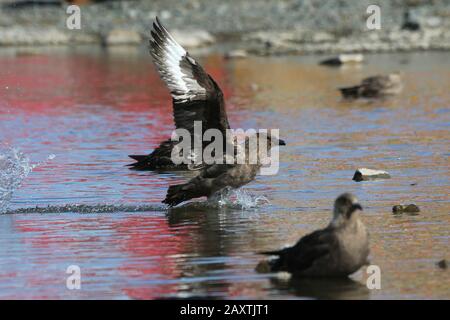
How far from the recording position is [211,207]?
42.6 ft

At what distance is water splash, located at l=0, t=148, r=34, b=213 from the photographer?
43.9ft

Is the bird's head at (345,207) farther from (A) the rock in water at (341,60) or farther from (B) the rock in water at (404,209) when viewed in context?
(A) the rock in water at (341,60)

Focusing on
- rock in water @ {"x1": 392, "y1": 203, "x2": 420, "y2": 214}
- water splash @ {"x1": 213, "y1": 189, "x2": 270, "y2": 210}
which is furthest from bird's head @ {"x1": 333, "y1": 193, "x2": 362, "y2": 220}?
water splash @ {"x1": 213, "y1": 189, "x2": 270, "y2": 210}

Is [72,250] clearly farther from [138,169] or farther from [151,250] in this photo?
[138,169]

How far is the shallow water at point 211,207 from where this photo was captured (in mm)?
9422

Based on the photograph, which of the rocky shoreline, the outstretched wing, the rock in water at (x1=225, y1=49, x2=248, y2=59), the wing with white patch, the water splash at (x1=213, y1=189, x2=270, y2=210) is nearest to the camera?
the outstretched wing

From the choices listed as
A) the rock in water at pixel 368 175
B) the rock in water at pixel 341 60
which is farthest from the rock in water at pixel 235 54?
the rock in water at pixel 368 175

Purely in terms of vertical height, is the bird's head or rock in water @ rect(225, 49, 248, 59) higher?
rock in water @ rect(225, 49, 248, 59)

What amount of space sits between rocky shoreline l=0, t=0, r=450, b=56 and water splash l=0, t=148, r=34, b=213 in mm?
22914

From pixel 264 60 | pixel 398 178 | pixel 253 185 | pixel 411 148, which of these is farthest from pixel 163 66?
pixel 264 60

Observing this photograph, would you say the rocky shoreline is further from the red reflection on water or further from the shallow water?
the red reflection on water

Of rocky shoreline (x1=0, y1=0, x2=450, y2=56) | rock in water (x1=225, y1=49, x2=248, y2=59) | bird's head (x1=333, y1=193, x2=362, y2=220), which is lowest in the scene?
bird's head (x1=333, y1=193, x2=362, y2=220)

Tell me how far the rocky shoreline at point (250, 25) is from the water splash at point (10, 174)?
22914 mm

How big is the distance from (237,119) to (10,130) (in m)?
4.00
